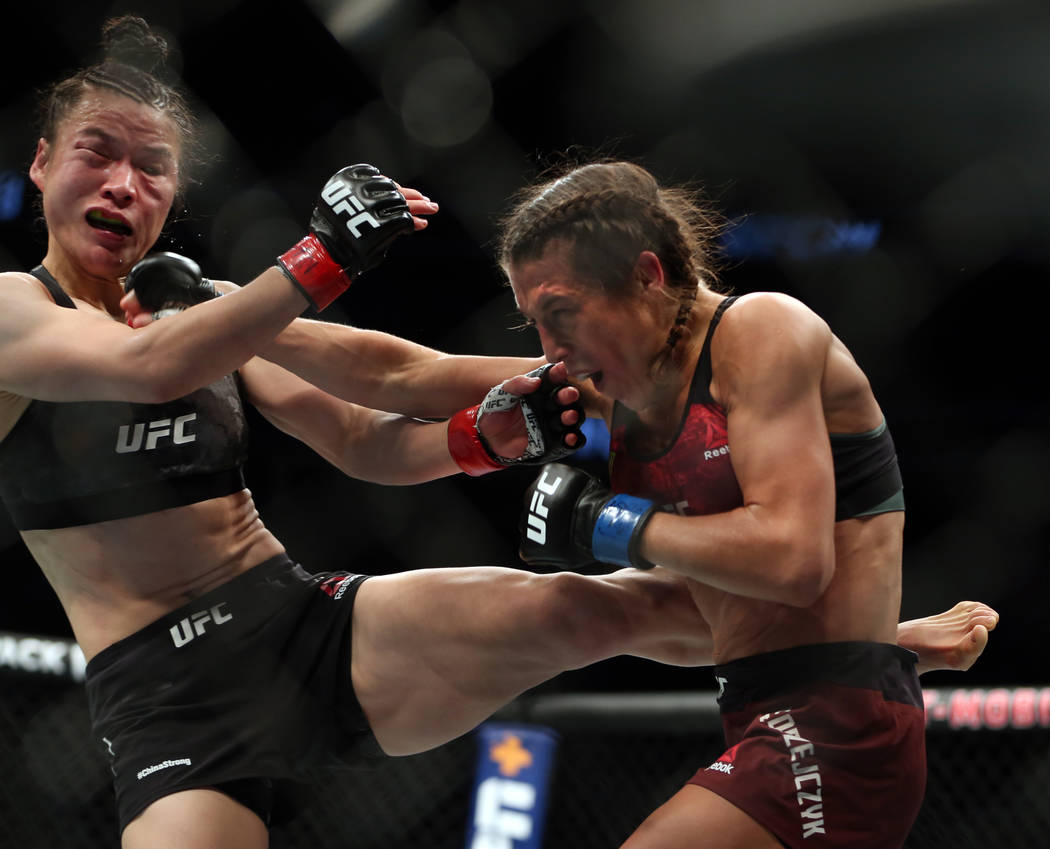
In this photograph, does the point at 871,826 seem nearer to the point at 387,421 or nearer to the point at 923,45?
the point at 387,421

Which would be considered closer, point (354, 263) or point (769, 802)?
point (769, 802)

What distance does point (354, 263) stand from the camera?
1.58m

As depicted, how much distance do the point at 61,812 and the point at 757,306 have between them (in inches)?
112

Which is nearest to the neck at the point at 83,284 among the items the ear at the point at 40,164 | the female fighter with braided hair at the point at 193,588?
the female fighter with braided hair at the point at 193,588

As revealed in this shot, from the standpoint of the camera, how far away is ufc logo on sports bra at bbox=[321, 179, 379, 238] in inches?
61.7

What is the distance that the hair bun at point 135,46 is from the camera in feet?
6.80

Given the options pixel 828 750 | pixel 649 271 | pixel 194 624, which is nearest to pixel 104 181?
pixel 194 624

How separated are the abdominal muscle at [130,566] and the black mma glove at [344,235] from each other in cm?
53

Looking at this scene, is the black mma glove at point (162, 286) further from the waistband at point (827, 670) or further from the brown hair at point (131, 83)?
the waistband at point (827, 670)

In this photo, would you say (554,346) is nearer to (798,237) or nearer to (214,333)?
(214,333)

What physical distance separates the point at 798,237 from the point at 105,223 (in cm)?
306

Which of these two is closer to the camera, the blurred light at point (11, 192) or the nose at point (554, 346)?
the nose at point (554, 346)

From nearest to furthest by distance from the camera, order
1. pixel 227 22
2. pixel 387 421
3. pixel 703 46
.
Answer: pixel 387 421, pixel 227 22, pixel 703 46

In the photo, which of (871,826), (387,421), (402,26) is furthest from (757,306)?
(402,26)
